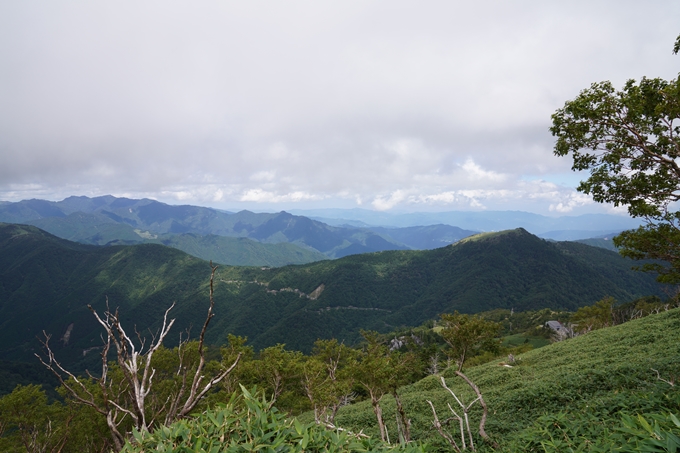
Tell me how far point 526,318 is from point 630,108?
447ft

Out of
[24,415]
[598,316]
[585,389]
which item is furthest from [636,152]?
[598,316]

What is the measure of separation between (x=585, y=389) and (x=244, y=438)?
1524 cm

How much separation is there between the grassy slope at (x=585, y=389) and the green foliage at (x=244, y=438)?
7.37m

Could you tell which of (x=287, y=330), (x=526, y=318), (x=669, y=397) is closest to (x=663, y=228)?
(x=669, y=397)

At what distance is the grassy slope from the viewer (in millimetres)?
9656

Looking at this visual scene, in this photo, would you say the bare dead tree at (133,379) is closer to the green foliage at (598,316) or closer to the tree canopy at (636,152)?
the tree canopy at (636,152)

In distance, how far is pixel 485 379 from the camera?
23734 millimetres

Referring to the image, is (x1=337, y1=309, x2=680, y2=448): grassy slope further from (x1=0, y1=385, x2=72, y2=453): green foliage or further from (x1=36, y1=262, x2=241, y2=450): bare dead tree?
(x1=0, y1=385, x2=72, y2=453): green foliage

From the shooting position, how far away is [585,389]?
1298cm

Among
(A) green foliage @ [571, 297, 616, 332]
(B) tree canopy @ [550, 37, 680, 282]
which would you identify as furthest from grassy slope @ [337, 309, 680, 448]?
(A) green foliage @ [571, 297, 616, 332]

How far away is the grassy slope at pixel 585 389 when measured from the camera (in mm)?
9656

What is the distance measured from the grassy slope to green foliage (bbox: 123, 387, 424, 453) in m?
7.37

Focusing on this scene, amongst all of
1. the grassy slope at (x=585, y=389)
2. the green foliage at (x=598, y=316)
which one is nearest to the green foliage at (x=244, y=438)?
the grassy slope at (x=585, y=389)

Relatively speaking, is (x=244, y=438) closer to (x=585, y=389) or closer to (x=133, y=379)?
(x=133, y=379)
